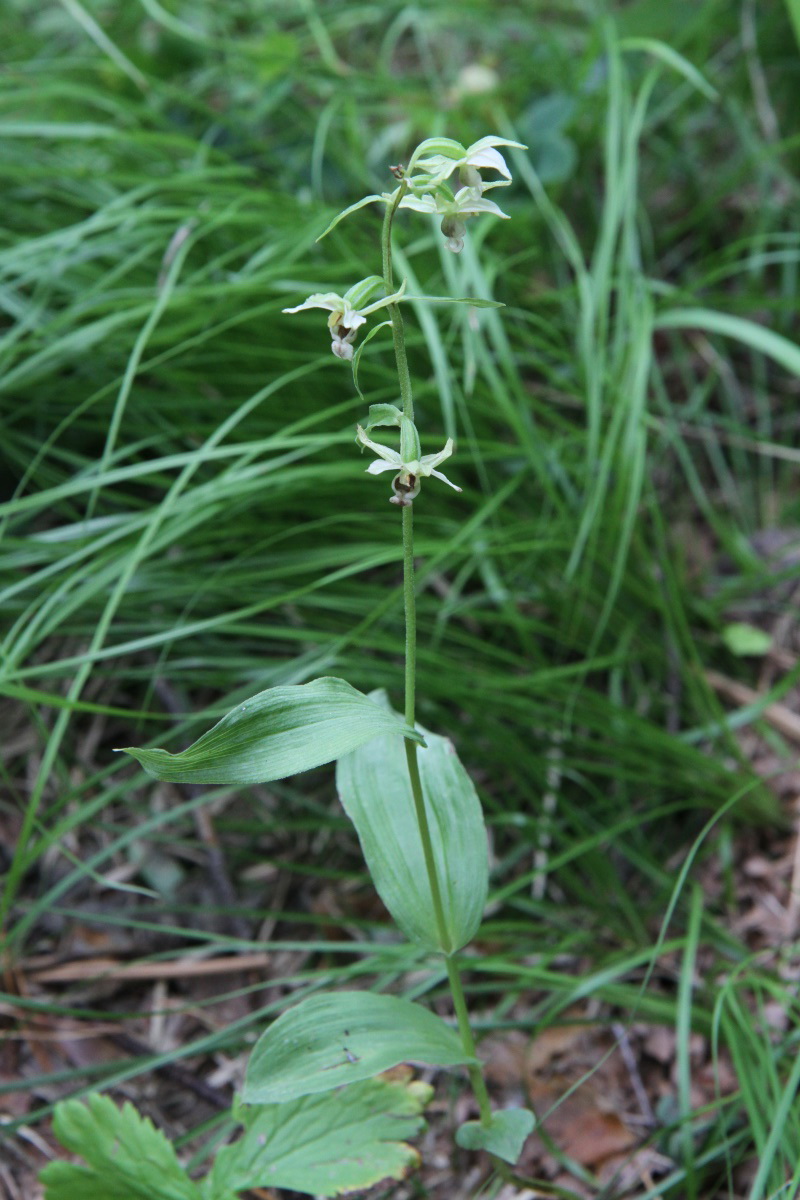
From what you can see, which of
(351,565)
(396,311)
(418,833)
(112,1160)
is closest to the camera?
(396,311)

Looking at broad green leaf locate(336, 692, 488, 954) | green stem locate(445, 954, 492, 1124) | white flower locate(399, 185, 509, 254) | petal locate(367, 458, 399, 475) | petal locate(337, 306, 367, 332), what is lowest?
green stem locate(445, 954, 492, 1124)

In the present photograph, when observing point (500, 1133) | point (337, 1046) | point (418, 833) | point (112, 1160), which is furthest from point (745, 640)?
point (112, 1160)

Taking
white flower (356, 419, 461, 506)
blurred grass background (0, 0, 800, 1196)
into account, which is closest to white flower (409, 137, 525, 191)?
white flower (356, 419, 461, 506)

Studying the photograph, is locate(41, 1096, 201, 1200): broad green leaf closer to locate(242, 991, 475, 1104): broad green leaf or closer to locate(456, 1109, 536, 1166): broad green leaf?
locate(242, 991, 475, 1104): broad green leaf

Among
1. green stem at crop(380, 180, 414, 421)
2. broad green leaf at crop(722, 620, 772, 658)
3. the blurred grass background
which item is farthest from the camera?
broad green leaf at crop(722, 620, 772, 658)

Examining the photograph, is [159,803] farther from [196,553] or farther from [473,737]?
[473,737]

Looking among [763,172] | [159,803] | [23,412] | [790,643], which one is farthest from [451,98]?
[159,803]

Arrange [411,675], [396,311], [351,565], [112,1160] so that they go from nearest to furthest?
[396,311], [411,675], [112,1160], [351,565]

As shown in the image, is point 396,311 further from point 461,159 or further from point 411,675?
point 411,675
